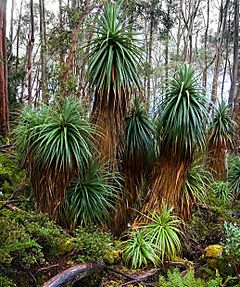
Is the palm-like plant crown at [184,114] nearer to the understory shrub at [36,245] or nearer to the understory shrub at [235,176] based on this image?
the understory shrub at [36,245]

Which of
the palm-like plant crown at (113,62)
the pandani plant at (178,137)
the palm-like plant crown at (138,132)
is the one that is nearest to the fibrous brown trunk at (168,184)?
the pandani plant at (178,137)

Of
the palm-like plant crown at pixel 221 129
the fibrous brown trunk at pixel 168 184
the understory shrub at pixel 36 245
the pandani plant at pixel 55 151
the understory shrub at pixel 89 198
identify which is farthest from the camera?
the palm-like plant crown at pixel 221 129

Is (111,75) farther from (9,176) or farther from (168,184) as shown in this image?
(9,176)

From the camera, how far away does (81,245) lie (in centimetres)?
331

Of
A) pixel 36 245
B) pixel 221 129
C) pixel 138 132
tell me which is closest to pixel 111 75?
pixel 138 132

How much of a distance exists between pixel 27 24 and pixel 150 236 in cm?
1742

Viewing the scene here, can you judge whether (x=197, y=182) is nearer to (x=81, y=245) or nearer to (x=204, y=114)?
(x=204, y=114)

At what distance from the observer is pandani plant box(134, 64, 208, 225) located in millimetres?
4012

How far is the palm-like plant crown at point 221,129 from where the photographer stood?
6.87 meters

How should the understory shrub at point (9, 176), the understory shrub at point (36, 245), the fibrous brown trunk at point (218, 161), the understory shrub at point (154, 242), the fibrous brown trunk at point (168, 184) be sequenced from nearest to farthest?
the understory shrub at point (36, 245) < the understory shrub at point (154, 242) < the fibrous brown trunk at point (168, 184) < the understory shrub at point (9, 176) < the fibrous brown trunk at point (218, 161)

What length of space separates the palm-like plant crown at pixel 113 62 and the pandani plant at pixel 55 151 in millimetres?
395

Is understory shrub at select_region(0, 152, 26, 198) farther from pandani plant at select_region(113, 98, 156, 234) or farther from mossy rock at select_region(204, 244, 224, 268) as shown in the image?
mossy rock at select_region(204, 244, 224, 268)

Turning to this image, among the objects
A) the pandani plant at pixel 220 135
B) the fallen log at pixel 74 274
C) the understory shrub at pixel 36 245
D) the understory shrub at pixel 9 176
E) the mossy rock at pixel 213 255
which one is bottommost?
the mossy rock at pixel 213 255

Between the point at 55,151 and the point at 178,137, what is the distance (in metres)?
1.42
